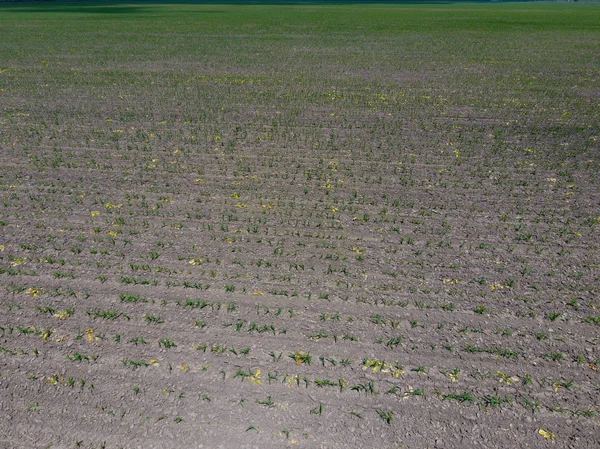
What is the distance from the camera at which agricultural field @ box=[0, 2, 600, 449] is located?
4098mm

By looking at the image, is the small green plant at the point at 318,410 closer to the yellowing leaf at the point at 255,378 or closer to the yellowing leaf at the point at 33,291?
the yellowing leaf at the point at 255,378

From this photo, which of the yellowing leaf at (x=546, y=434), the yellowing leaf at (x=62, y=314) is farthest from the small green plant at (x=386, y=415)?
the yellowing leaf at (x=62, y=314)

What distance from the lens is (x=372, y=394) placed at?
4.25m

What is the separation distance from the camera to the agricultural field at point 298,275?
410 cm

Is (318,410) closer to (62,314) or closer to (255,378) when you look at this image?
(255,378)

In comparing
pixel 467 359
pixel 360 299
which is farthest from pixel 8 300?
pixel 467 359

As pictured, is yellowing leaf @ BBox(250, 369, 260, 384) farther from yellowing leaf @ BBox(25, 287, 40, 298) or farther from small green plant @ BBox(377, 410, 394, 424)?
yellowing leaf @ BBox(25, 287, 40, 298)

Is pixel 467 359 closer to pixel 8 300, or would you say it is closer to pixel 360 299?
pixel 360 299

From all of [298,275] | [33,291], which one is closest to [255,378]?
[298,275]

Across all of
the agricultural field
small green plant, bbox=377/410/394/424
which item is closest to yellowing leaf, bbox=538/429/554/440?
the agricultural field

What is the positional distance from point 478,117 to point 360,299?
910 centimetres

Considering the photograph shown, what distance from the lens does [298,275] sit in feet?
19.1

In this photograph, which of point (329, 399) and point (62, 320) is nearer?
point (329, 399)

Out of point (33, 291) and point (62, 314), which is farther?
point (33, 291)
